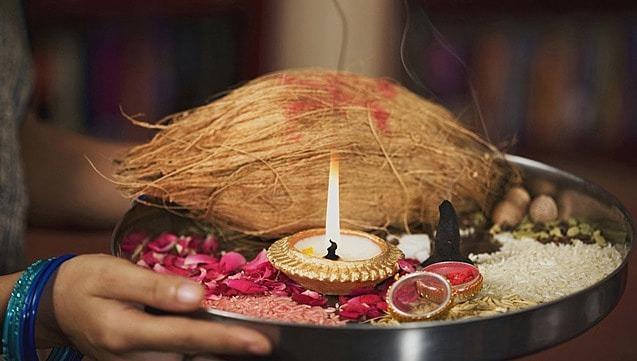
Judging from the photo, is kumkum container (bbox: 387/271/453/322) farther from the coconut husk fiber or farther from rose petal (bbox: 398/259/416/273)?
the coconut husk fiber

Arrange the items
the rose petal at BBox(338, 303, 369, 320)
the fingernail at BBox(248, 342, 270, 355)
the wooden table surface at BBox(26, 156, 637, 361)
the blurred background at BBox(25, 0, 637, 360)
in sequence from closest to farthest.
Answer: the fingernail at BBox(248, 342, 270, 355)
the rose petal at BBox(338, 303, 369, 320)
the wooden table surface at BBox(26, 156, 637, 361)
the blurred background at BBox(25, 0, 637, 360)

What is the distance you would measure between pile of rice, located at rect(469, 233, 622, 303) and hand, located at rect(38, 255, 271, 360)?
229 mm

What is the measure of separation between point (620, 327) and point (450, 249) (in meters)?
0.60

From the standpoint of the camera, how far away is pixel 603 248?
2.43ft

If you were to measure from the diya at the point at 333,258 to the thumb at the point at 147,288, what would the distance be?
0.11m

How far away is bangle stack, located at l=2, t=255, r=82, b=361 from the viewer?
583 mm

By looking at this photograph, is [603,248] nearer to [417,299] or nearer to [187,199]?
[417,299]

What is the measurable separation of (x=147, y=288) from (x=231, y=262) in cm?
20

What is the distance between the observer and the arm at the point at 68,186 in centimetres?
100

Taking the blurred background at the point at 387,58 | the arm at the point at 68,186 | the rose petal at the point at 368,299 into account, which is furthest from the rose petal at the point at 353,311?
the blurred background at the point at 387,58

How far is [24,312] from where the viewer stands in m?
0.58

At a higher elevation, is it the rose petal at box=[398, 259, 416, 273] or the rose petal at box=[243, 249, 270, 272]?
the rose petal at box=[398, 259, 416, 273]

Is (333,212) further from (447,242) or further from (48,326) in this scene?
(48,326)

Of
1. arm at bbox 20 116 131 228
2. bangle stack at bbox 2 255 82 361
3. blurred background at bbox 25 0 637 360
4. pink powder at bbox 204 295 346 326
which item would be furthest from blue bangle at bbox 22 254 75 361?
blurred background at bbox 25 0 637 360
